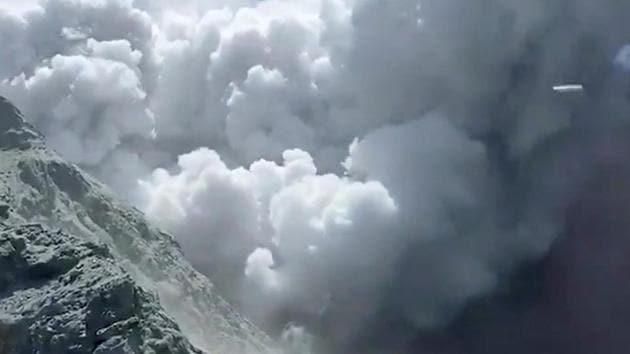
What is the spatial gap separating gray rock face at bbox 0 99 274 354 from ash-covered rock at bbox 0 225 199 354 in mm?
43

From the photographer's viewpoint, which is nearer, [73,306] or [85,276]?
[73,306]

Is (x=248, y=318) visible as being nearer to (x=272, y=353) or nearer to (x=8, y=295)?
(x=272, y=353)

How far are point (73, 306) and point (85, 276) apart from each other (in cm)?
180

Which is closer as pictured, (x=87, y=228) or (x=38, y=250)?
(x=38, y=250)

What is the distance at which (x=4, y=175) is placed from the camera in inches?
2363

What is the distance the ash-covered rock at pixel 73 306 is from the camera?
4531cm

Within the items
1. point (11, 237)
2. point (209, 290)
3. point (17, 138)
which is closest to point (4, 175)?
point (17, 138)

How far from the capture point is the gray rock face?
4575 centimetres

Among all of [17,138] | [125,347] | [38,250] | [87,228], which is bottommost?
[125,347]

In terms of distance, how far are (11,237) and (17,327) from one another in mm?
6180

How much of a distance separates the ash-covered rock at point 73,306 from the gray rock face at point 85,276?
43mm

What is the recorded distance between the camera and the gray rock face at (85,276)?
45.8 metres

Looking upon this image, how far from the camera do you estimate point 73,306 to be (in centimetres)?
4666

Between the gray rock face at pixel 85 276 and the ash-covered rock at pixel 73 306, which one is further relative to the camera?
the gray rock face at pixel 85 276
